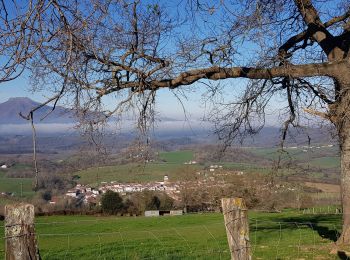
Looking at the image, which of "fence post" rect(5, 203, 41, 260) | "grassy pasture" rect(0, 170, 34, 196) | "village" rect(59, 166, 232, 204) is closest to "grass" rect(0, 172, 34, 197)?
"grassy pasture" rect(0, 170, 34, 196)

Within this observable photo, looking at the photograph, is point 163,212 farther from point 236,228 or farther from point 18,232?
point 18,232

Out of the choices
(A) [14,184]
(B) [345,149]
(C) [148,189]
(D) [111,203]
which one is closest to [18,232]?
(B) [345,149]

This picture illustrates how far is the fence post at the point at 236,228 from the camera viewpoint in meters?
5.45

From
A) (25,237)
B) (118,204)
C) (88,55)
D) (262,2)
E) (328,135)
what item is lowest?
(118,204)

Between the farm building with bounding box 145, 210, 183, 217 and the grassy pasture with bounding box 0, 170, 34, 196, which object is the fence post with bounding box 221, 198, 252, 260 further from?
the farm building with bounding box 145, 210, 183, 217

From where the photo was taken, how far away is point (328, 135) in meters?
11.2

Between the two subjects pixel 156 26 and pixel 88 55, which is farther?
pixel 156 26

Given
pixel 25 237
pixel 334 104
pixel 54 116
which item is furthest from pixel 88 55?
pixel 334 104

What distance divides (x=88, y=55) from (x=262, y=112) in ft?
21.3

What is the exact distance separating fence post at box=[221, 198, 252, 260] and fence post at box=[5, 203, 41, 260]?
7.12 feet

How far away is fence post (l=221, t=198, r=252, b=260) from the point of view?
17.9 feet

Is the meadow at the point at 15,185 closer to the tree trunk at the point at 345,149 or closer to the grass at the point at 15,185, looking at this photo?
the grass at the point at 15,185

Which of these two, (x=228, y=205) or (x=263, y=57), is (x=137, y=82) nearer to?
(x=263, y=57)

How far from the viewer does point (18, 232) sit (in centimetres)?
421
